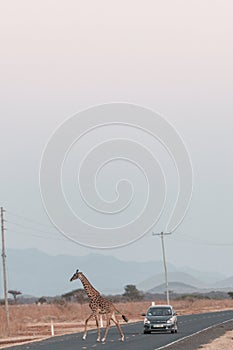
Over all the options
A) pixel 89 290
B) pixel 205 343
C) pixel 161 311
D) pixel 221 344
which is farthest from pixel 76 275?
pixel 221 344

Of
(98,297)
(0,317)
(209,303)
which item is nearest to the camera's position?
(98,297)

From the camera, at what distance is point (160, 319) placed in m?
47.5

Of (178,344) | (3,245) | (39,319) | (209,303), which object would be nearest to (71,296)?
(209,303)

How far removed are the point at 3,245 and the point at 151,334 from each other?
22311mm

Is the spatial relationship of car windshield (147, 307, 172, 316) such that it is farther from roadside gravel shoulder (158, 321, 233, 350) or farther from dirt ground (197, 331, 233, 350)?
dirt ground (197, 331, 233, 350)

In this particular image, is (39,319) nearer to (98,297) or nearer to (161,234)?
(161,234)

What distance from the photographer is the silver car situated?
1858 inches

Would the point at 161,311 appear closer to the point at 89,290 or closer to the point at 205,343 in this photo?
the point at 89,290

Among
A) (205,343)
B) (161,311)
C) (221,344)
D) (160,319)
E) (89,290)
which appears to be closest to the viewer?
(221,344)

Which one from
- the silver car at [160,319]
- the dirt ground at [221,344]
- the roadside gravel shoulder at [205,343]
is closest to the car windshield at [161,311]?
the silver car at [160,319]

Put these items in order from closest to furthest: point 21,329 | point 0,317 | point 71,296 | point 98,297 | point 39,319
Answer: point 98,297 → point 21,329 → point 0,317 → point 39,319 → point 71,296

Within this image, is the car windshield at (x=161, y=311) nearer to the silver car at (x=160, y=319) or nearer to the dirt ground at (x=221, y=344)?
the silver car at (x=160, y=319)

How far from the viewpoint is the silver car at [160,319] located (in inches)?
1858

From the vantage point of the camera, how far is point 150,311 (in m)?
47.6
